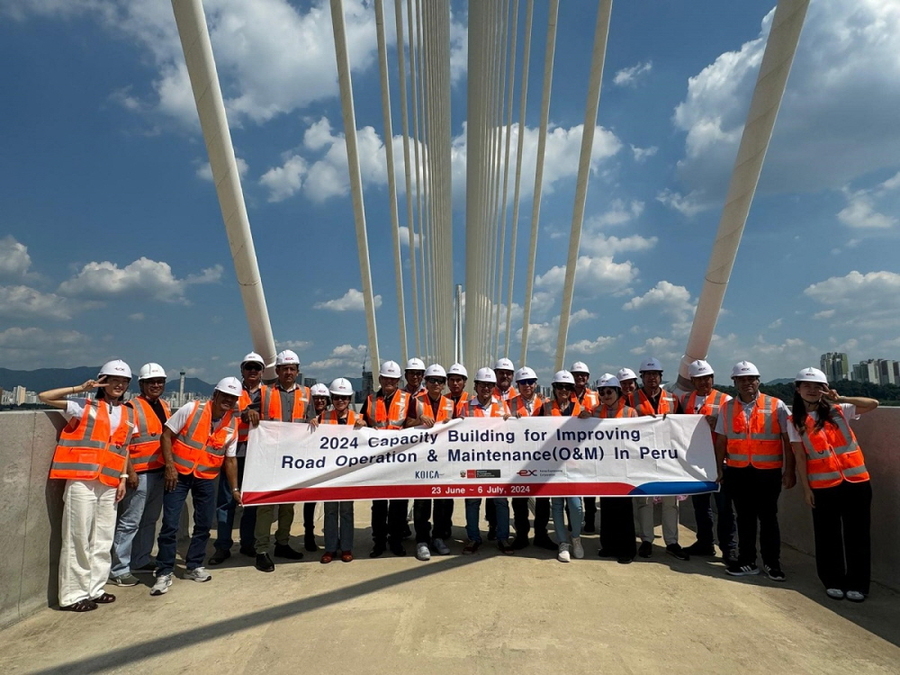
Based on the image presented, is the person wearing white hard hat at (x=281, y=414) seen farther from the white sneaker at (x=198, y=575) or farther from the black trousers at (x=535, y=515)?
the black trousers at (x=535, y=515)

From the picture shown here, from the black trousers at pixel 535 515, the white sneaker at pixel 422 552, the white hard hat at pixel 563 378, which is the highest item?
the white hard hat at pixel 563 378

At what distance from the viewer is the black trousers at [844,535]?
15.5 feet

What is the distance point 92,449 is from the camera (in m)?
4.69

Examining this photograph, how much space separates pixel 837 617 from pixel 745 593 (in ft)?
2.31

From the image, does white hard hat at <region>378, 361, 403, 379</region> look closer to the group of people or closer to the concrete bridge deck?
the group of people

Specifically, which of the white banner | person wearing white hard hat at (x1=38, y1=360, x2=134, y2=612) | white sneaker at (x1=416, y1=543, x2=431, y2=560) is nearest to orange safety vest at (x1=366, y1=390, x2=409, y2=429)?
the white banner

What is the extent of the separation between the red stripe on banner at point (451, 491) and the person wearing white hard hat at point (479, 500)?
0.20 metres

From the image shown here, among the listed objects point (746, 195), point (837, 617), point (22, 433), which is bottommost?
point (837, 617)

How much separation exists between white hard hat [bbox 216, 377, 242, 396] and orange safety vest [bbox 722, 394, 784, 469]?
202 inches

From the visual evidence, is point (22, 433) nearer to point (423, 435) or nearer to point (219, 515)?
point (219, 515)

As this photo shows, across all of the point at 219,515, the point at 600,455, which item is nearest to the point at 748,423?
the point at 600,455

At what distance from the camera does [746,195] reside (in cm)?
828

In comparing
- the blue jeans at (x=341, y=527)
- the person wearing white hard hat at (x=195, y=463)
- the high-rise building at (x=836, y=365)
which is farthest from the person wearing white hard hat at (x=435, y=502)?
the high-rise building at (x=836, y=365)

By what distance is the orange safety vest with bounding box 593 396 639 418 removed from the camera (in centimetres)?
650
